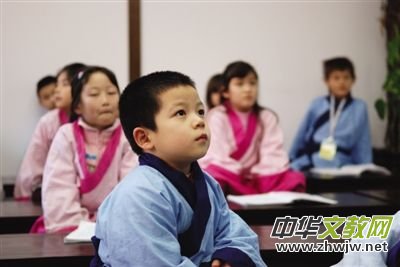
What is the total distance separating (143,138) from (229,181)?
1.92 meters

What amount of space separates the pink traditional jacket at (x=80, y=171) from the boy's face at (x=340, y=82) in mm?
2504

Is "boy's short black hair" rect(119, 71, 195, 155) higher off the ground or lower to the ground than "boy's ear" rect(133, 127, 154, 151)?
higher

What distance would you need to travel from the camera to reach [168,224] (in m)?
1.46

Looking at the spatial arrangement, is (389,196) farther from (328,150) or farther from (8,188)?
(8,188)

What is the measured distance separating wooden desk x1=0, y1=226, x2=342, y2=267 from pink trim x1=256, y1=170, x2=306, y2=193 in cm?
144

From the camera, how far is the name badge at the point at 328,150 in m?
4.39

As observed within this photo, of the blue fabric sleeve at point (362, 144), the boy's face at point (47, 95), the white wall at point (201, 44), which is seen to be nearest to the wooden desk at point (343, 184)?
the blue fabric sleeve at point (362, 144)

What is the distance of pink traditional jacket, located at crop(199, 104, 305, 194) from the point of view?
3652 millimetres

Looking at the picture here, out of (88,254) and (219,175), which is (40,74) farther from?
(88,254)

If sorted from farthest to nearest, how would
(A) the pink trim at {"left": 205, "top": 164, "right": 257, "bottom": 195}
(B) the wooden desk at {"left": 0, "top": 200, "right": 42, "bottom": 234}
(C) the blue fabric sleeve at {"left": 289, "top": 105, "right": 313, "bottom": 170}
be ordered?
1. (C) the blue fabric sleeve at {"left": 289, "top": 105, "right": 313, "bottom": 170}
2. (A) the pink trim at {"left": 205, "top": 164, "right": 257, "bottom": 195}
3. (B) the wooden desk at {"left": 0, "top": 200, "right": 42, "bottom": 234}

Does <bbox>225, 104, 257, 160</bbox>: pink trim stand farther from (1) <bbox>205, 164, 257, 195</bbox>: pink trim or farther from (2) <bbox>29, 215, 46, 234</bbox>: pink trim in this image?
(2) <bbox>29, 215, 46, 234</bbox>: pink trim

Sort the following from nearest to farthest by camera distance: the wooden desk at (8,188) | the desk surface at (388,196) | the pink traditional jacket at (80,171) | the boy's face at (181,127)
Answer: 1. the boy's face at (181,127)
2. the pink traditional jacket at (80,171)
3. the desk surface at (388,196)
4. the wooden desk at (8,188)

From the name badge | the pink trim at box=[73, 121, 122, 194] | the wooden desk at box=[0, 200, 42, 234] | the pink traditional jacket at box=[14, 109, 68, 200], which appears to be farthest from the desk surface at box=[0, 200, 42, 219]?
the name badge

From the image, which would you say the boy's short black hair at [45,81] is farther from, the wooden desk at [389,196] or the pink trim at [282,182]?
the wooden desk at [389,196]
